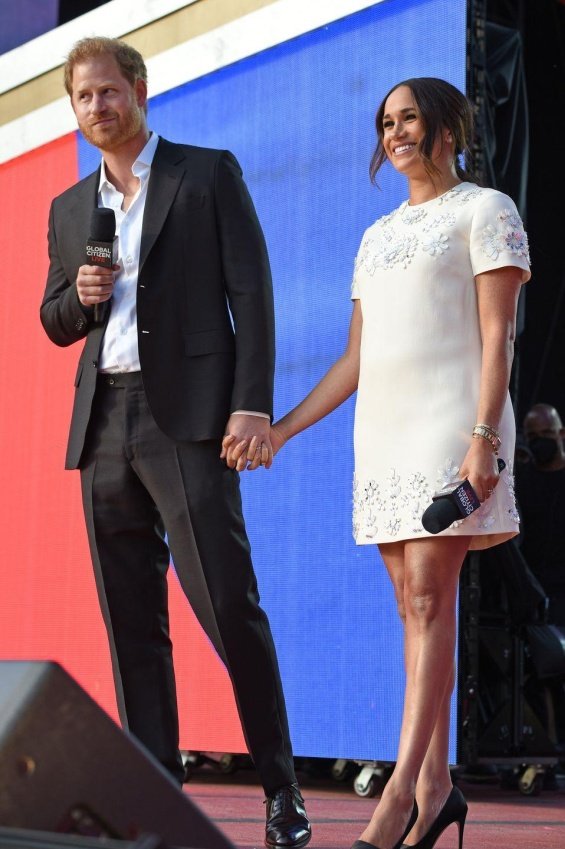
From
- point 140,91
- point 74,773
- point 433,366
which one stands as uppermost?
point 140,91

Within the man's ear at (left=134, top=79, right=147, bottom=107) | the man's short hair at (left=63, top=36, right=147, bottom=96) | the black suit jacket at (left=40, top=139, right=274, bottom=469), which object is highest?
the man's short hair at (left=63, top=36, right=147, bottom=96)

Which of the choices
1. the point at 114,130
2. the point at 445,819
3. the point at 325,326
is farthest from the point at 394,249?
the point at 325,326

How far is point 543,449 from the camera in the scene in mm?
4387

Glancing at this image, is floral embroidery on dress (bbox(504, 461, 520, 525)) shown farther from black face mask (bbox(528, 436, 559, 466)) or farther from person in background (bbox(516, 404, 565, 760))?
person in background (bbox(516, 404, 565, 760))

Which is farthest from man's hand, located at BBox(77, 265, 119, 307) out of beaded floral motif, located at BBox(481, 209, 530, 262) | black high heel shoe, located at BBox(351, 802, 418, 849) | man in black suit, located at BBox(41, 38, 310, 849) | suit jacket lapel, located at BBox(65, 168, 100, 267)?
black high heel shoe, located at BBox(351, 802, 418, 849)

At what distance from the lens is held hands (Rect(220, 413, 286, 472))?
7.53 ft

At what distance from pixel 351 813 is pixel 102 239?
5.66ft

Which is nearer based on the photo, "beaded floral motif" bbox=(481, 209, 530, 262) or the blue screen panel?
"beaded floral motif" bbox=(481, 209, 530, 262)

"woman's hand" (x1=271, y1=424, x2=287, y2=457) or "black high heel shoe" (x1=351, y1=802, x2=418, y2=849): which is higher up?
"woman's hand" (x1=271, y1=424, x2=287, y2=457)

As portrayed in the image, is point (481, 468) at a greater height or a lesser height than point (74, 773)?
greater

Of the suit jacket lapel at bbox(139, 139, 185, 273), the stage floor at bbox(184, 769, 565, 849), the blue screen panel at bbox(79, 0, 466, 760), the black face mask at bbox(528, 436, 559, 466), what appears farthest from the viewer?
the black face mask at bbox(528, 436, 559, 466)

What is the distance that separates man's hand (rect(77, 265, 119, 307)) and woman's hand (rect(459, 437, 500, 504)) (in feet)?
2.61

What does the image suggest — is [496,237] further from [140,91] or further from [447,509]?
[140,91]

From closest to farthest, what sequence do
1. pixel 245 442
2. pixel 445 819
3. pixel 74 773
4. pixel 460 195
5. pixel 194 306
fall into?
1. pixel 74 773
2. pixel 445 819
3. pixel 460 195
4. pixel 245 442
5. pixel 194 306
